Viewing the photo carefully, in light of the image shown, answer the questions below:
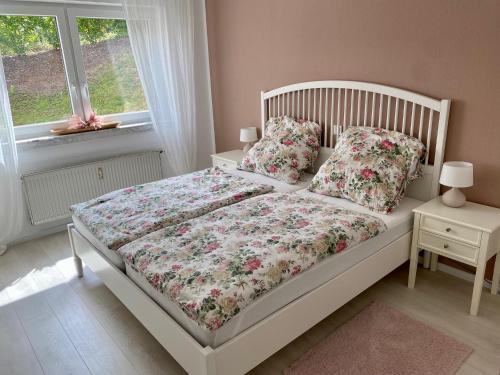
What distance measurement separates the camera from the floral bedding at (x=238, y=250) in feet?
4.93

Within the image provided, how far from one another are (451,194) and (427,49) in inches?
35.1

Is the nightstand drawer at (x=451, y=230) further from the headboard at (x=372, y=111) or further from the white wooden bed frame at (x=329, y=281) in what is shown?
the headboard at (x=372, y=111)

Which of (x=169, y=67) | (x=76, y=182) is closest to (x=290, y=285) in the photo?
(x=76, y=182)

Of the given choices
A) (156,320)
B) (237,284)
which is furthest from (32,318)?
(237,284)

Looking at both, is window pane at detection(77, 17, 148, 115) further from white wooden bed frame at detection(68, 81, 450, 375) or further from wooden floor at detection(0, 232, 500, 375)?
wooden floor at detection(0, 232, 500, 375)

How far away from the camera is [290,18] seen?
3119mm

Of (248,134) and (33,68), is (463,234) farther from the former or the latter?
(33,68)

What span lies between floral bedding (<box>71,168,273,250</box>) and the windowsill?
1.04 m

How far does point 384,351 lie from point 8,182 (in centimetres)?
295

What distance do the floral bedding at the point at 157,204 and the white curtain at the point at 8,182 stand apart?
2.94 ft

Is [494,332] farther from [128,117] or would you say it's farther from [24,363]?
[128,117]

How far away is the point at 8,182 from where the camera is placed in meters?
3.05

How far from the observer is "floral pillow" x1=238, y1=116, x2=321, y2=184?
293 centimetres

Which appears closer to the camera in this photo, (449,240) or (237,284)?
(237,284)
